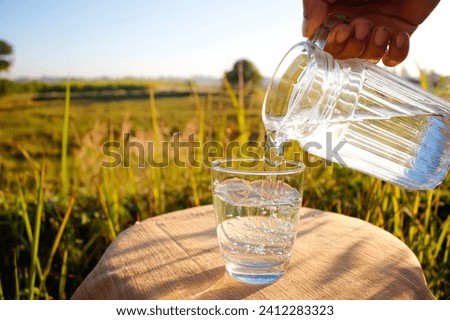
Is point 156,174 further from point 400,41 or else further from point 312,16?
point 400,41

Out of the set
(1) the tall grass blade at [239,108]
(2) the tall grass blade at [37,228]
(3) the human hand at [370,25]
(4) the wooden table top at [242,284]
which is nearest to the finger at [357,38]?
(3) the human hand at [370,25]

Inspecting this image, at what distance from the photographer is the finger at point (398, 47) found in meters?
1.07

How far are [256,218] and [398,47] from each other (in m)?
0.47

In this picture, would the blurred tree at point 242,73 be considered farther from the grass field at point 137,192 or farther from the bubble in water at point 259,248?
the bubble in water at point 259,248

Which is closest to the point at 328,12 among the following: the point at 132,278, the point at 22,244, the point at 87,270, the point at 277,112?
the point at 277,112

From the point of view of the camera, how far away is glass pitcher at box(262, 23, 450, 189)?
3.23ft

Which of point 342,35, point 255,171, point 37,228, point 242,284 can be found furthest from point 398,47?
point 37,228

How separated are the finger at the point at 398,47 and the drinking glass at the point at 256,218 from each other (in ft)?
1.07

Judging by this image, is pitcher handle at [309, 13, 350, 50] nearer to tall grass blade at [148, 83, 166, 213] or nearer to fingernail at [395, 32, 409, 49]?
fingernail at [395, 32, 409, 49]

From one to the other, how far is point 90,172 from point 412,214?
1.32 meters

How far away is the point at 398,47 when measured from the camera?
107cm

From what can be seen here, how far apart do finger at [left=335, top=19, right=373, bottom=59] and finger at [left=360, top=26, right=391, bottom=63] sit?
1cm

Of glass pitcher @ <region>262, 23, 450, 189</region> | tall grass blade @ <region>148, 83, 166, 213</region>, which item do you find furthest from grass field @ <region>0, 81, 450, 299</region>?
glass pitcher @ <region>262, 23, 450, 189</region>

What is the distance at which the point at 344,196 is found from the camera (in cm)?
203
